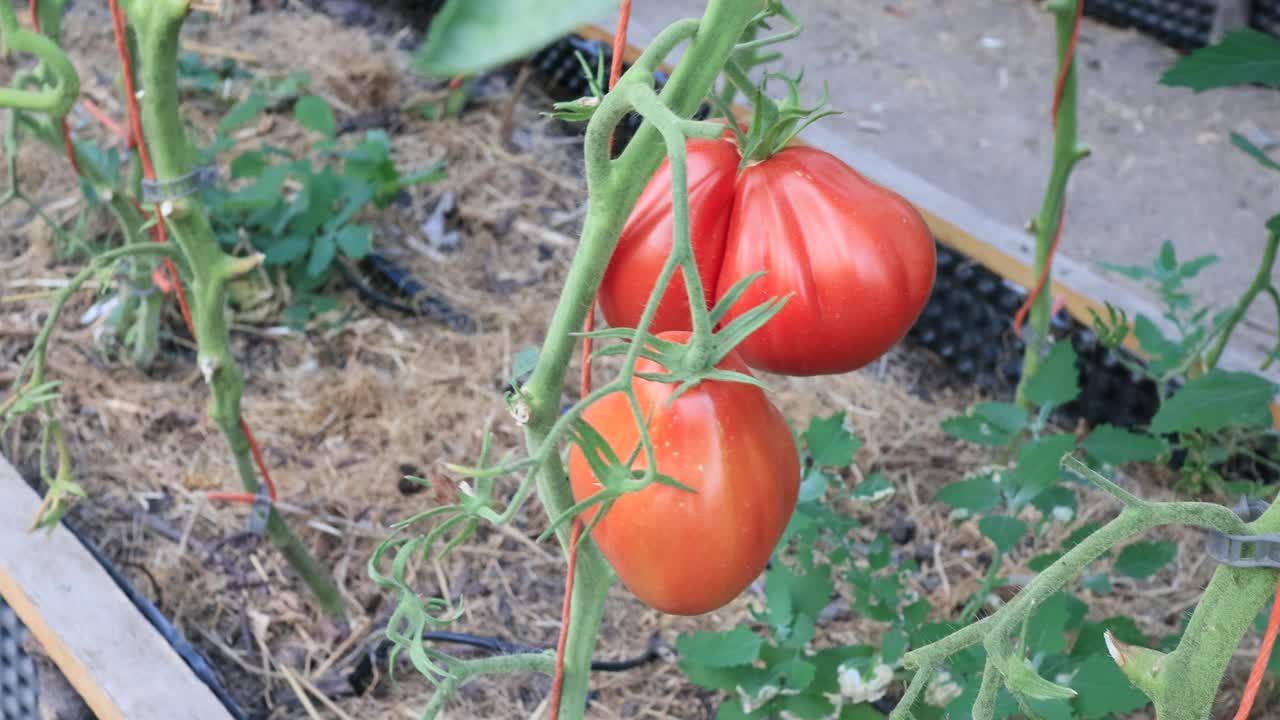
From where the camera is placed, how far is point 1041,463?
101 centimetres

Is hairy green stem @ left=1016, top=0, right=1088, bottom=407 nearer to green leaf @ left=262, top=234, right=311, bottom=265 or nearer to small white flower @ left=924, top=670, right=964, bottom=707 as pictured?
small white flower @ left=924, top=670, right=964, bottom=707

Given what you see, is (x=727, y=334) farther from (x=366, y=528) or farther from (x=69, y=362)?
(x=69, y=362)

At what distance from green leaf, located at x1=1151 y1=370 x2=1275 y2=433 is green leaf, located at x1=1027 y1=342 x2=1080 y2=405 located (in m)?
0.09

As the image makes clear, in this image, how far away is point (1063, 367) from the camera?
1078 millimetres

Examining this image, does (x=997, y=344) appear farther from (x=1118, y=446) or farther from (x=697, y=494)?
(x=697, y=494)

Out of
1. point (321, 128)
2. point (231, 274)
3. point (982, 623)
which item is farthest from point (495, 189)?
point (982, 623)

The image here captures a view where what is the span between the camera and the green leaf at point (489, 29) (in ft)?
0.52

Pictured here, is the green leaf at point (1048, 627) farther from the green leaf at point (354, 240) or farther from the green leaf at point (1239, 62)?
the green leaf at point (354, 240)

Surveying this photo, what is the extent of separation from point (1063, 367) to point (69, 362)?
135 centimetres

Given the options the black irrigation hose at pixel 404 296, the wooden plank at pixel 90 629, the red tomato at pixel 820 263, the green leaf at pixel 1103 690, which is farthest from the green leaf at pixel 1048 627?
the black irrigation hose at pixel 404 296

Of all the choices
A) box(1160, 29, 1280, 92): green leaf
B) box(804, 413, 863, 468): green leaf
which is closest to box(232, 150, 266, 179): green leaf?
box(804, 413, 863, 468): green leaf

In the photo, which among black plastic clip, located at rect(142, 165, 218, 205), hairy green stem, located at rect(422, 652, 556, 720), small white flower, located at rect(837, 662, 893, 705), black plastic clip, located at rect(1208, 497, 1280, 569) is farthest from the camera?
Result: small white flower, located at rect(837, 662, 893, 705)

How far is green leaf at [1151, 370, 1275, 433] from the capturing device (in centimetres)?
108

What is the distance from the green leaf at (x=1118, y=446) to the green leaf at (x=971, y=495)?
10cm
